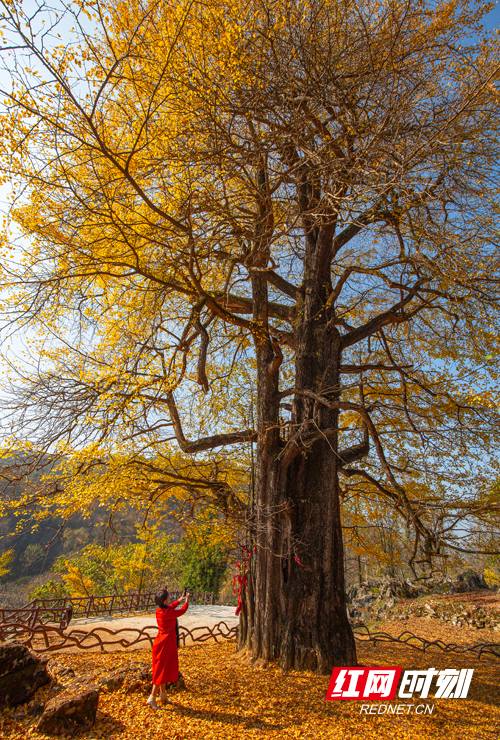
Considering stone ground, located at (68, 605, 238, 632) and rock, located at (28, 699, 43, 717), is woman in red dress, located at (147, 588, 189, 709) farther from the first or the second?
stone ground, located at (68, 605, 238, 632)

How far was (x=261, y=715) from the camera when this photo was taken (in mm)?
3404

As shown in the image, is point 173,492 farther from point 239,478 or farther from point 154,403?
point 154,403

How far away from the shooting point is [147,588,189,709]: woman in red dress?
3.55 meters

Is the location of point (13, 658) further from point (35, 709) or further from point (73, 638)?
point (73, 638)

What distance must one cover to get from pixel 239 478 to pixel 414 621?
845 centimetres

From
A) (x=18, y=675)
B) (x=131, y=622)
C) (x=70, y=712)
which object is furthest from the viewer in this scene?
(x=131, y=622)

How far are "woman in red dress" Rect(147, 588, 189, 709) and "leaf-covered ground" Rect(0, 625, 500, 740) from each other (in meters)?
0.16

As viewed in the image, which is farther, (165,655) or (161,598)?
(161,598)

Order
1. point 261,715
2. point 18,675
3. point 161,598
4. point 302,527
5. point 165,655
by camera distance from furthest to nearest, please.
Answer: point 302,527
point 161,598
point 165,655
point 261,715
point 18,675

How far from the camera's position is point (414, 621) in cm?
1223

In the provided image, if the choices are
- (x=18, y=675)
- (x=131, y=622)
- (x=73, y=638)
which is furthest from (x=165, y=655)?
(x=131, y=622)

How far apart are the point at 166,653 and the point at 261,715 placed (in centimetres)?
103

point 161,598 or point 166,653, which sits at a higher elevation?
point 161,598

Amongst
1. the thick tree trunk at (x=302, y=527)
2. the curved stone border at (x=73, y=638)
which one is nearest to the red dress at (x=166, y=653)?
the curved stone border at (x=73, y=638)
